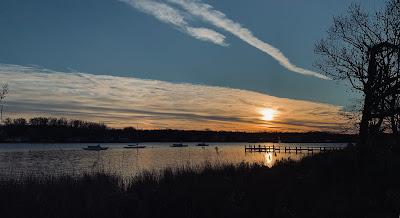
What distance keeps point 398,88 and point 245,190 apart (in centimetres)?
1188

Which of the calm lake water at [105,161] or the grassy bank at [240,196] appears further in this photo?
the calm lake water at [105,161]

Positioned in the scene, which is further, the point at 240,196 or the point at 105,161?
the point at 105,161

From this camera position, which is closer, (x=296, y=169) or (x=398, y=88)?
(x=296, y=169)

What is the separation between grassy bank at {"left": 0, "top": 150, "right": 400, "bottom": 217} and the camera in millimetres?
11352

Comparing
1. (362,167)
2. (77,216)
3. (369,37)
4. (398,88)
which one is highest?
(369,37)

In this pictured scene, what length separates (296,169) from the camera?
19.7 meters

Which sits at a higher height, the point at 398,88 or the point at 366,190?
the point at 398,88

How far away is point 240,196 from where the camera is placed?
12.5 m

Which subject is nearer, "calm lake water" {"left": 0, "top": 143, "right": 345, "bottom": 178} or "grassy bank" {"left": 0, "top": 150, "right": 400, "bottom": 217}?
"grassy bank" {"left": 0, "top": 150, "right": 400, "bottom": 217}

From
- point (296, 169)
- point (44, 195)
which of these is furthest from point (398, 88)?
point (44, 195)

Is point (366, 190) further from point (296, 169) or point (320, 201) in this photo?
point (296, 169)

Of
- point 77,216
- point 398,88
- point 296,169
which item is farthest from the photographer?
point 398,88

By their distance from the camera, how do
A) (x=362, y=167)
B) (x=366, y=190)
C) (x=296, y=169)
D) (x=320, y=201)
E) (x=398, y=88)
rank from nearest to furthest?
1. (x=320, y=201)
2. (x=366, y=190)
3. (x=362, y=167)
4. (x=296, y=169)
5. (x=398, y=88)

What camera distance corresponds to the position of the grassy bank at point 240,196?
447 inches
